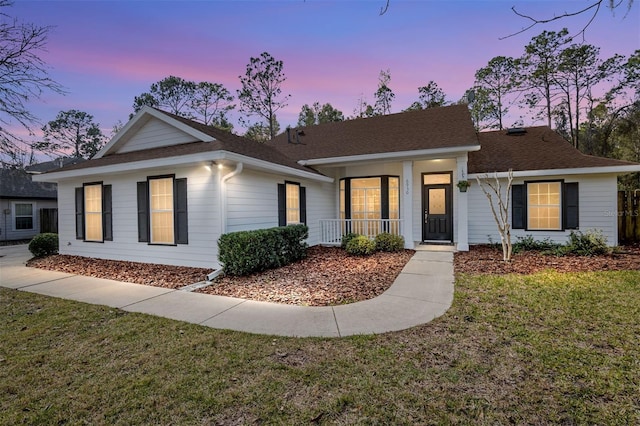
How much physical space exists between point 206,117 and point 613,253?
2741 cm

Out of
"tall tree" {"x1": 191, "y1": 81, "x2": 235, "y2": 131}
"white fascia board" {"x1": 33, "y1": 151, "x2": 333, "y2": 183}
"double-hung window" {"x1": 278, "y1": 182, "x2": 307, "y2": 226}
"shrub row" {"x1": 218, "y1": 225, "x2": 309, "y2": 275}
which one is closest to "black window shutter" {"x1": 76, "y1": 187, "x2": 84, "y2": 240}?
"white fascia board" {"x1": 33, "y1": 151, "x2": 333, "y2": 183}

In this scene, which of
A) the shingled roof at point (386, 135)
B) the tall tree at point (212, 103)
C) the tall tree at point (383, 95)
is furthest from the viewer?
the tall tree at point (212, 103)

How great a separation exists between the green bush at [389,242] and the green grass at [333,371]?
495cm

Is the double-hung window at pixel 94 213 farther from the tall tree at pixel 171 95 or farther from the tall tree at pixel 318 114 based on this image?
the tall tree at pixel 318 114

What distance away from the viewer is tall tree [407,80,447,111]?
2370 centimetres

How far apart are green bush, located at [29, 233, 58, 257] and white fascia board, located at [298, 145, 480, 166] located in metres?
8.60

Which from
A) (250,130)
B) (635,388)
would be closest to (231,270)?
(635,388)

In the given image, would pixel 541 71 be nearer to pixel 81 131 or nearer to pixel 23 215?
pixel 23 215

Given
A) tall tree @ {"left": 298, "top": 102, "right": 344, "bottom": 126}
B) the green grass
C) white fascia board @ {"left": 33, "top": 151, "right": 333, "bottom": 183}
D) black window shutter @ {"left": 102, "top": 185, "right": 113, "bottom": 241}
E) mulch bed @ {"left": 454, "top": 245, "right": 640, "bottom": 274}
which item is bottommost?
the green grass

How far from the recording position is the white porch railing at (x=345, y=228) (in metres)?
10.6

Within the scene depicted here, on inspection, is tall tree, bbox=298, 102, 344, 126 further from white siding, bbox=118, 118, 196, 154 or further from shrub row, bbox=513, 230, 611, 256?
shrub row, bbox=513, 230, 611, 256

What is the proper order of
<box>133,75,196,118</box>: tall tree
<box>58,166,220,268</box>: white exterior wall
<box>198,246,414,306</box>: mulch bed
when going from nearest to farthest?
<box>198,246,414,306</box>: mulch bed, <box>58,166,220,268</box>: white exterior wall, <box>133,75,196,118</box>: tall tree

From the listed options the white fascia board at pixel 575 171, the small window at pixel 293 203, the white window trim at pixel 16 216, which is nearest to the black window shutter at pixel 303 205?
the small window at pixel 293 203

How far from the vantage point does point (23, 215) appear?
16.3m
